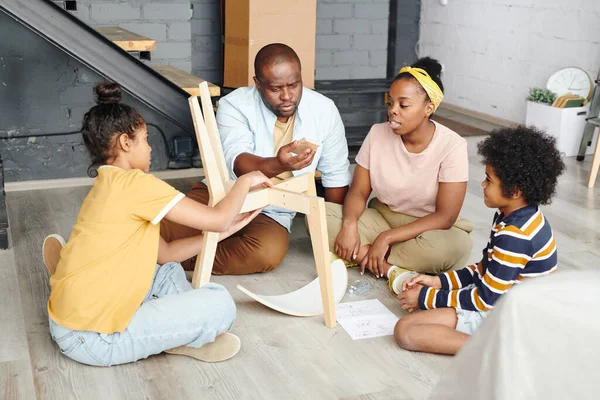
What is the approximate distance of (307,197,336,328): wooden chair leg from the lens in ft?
7.22

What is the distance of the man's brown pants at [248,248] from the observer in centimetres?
275

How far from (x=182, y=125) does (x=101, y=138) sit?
1.72 meters

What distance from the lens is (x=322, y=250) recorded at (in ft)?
7.40

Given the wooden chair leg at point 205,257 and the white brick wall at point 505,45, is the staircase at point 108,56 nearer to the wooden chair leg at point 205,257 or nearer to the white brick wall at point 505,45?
the wooden chair leg at point 205,257

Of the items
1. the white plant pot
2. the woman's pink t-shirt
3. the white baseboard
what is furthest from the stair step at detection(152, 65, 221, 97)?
the white plant pot

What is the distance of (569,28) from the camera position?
16.4 ft

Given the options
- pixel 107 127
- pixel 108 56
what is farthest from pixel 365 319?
pixel 108 56

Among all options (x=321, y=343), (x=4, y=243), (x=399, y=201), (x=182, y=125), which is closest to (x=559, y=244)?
(x=399, y=201)

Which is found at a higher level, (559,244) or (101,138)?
(101,138)

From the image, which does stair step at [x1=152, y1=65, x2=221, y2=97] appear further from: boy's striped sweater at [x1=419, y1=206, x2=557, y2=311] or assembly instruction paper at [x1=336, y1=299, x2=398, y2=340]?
boy's striped sweater at [x1=419, y1=206, x2=557, y2=311]

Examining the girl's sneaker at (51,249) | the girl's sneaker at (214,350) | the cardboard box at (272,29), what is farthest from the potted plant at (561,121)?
the girl's sneaker at (51,249)

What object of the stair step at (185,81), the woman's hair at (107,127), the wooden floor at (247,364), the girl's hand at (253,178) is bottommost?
the wooden floor at (247,364)

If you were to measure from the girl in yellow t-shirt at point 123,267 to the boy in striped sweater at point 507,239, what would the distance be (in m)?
0.59

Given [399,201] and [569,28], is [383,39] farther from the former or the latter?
[399,201]
